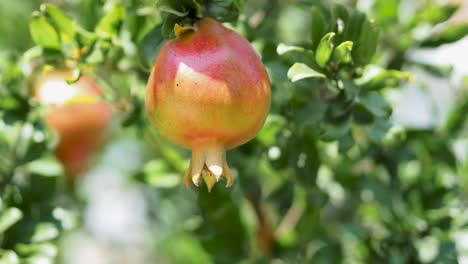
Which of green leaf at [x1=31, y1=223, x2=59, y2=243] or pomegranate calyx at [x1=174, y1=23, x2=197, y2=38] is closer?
pomegranate calyx at [x1=174, y1=23, x2=197, y2=38]

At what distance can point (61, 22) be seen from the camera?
Result: 1112 millimetres

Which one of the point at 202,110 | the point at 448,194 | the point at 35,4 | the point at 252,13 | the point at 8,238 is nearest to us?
the point at 202,110

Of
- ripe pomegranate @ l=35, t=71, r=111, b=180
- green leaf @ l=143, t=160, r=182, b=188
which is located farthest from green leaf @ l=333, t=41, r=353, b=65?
ripe pomegranate @ l=35, t=71, r=111, b=180

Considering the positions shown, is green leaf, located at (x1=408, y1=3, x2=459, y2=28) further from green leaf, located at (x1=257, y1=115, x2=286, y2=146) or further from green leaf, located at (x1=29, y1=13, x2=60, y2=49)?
green leaf, located at (x1=29, y1=13, x2=60, y2=49)

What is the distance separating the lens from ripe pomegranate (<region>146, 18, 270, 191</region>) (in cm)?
83

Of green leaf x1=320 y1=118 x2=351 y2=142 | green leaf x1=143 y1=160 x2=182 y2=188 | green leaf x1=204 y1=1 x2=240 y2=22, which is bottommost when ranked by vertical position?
green leaf x1=143 y1=160 x2=182 y2=188

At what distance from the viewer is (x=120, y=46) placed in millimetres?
1149

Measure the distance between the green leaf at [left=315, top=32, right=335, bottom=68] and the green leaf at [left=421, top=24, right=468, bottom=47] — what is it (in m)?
0.38

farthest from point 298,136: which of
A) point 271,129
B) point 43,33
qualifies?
point 43,33

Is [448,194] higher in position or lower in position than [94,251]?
higher

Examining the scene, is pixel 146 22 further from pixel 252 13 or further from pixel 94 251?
pixel 94 251

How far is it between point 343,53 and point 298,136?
8.9 inches

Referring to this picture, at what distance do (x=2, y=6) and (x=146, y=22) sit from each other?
803 mm

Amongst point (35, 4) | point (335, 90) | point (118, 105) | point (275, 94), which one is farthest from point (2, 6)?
point (335, 90)
